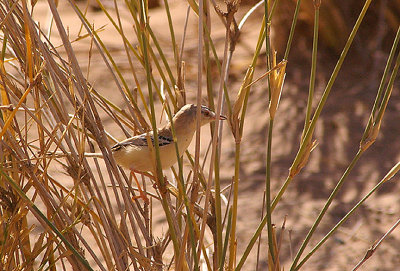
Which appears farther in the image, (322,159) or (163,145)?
(322,159)

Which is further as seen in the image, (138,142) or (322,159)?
(322,159)

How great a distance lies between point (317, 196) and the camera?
11.7ft

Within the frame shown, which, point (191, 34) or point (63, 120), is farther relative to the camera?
point (191, 34)

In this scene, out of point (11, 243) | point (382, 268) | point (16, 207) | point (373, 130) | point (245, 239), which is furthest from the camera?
point (245, 239)

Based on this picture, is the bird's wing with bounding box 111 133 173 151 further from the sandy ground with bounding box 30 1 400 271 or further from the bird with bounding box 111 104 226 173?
the sandy ground with bounding box 30 1 400 271

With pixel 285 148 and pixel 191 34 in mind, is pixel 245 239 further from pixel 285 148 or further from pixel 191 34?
pixel 191 34

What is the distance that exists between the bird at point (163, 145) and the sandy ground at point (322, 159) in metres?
1.25

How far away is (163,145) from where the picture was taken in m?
1.94

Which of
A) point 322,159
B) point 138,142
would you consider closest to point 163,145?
point 138,142

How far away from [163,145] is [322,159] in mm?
2125

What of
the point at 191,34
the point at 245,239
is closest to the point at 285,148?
the point at 245,239

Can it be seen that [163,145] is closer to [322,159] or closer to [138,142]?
[138,142]

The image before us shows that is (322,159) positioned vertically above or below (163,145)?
above

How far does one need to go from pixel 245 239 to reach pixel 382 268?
0.70 metres
